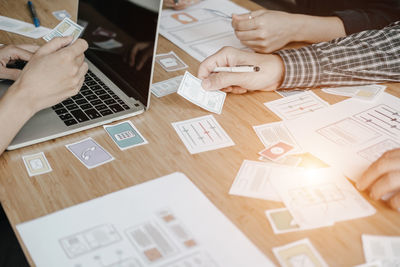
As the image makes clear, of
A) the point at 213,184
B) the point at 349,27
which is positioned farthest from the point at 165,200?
the point at 349,27

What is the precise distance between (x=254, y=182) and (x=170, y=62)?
0.59m

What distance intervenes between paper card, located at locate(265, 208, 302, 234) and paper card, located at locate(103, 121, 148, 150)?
355 mm

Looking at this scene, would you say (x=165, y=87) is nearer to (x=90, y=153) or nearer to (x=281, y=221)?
(x=90, y=153)

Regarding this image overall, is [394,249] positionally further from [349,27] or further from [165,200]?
[349,27]

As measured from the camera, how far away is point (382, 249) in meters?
0.76

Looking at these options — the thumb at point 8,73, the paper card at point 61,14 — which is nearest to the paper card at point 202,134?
the thumb at point 8,73

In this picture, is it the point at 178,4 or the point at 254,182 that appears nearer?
the point at 254,182

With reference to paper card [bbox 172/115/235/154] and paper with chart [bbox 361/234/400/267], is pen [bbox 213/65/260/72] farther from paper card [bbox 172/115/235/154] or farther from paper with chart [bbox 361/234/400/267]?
paper with chart [bbox 361/234/400/267]

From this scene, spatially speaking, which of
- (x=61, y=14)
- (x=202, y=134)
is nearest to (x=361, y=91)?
(x=202, y=134)

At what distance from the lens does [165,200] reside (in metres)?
0.83

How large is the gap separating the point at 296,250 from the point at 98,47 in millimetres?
832

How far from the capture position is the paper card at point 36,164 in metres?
0.88

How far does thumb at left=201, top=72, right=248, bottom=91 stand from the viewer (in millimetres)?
1147

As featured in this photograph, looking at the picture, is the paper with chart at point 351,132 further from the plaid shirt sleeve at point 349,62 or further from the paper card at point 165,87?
the paper card at point 165,87
